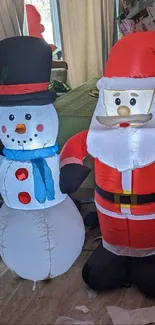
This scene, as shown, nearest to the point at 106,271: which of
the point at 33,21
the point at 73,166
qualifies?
the point at 73,166

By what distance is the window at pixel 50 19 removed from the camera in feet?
12.9

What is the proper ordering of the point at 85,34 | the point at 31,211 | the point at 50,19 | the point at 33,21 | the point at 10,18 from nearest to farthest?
the point at 31,211
the point at 10,18
the point at 33,21
the point at 50,19
the point at 85,34

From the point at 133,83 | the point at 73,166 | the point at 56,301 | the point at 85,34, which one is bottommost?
the point at 56,301

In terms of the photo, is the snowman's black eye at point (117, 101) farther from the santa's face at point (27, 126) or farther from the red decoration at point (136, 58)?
the santa's face at point (27, 126)

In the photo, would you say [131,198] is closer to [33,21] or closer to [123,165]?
[123,165]

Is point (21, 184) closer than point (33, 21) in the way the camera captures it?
Yes

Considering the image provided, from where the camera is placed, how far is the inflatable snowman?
1113 mm

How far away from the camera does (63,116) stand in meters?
1.87

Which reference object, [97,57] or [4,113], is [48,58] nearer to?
[4,113]

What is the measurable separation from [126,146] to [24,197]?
1.11ft

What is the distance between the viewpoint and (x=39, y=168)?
3.87 feet

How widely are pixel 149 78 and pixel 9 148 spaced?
0.46 m

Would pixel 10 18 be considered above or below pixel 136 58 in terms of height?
below

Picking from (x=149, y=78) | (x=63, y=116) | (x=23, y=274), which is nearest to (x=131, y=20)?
(x=63, y=116)
